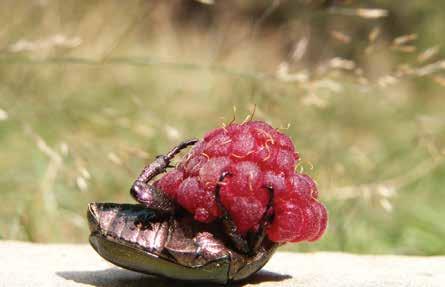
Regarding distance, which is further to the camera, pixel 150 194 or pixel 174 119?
pixel 174 119

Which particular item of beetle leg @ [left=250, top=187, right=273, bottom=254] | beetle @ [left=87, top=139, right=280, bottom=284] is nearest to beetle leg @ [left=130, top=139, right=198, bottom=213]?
beetle @ [left=87, top=139, right=280, bottom=284]

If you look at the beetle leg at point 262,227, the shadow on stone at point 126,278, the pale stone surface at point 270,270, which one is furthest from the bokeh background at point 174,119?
the beetle leg at point 262,227

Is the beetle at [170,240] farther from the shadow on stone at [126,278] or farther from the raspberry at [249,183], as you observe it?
the shadow on stone at [126,278]

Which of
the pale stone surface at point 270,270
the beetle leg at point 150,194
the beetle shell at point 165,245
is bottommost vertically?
the pale stone surface at point 270,270

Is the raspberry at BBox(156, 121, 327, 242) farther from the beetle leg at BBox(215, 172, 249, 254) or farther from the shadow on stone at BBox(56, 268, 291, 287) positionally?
the shadow on stone at BBox(56, 268, 291, 287)

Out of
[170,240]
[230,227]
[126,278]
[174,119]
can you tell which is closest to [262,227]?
[230,227]

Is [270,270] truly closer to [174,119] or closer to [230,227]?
[230,227]
